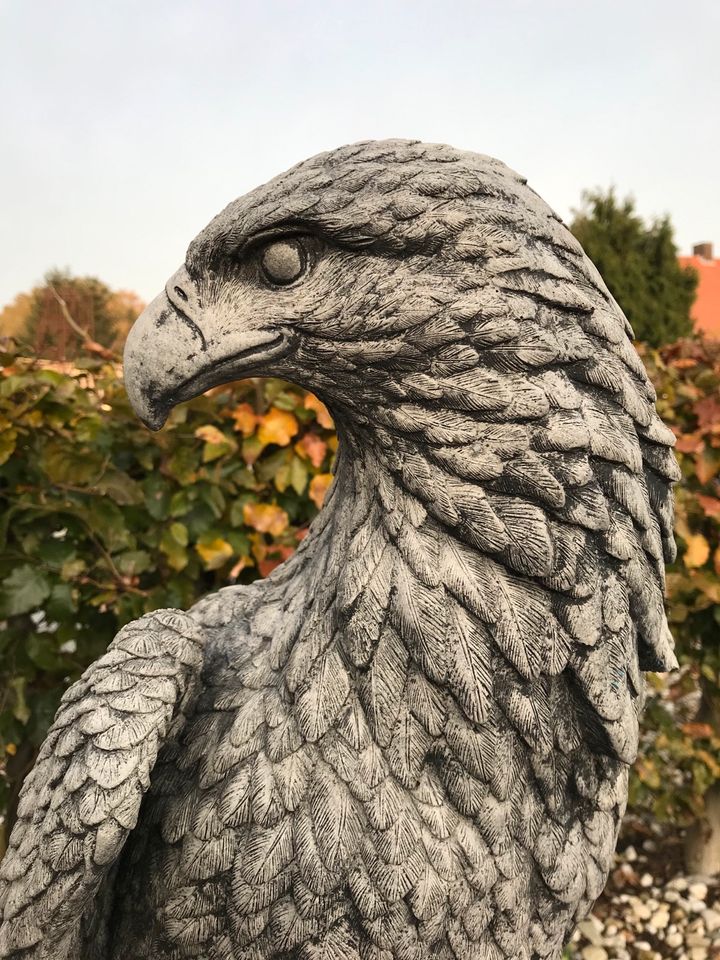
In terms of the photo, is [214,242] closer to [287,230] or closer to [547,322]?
[287,230]

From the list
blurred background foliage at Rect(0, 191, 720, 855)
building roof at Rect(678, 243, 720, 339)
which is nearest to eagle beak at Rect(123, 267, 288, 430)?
blurred background foliage at Rect(0, 191, 720, 855)

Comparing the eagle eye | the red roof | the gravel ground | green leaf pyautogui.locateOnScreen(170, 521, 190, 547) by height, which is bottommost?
the gravel ground

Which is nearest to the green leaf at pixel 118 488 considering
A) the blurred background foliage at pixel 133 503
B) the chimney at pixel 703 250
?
the blurred background foliage at pixel 133 503

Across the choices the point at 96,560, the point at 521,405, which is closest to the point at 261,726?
the point at 521,405

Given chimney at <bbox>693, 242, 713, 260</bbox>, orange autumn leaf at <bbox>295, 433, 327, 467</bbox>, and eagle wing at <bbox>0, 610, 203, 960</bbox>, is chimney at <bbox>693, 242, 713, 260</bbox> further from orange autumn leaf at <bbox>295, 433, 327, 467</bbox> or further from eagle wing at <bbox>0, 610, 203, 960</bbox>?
eagle wing at <bbox>0, 610, 203, 960</bbox>

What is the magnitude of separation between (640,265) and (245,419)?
14049 mm

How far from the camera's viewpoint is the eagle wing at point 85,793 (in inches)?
40.6

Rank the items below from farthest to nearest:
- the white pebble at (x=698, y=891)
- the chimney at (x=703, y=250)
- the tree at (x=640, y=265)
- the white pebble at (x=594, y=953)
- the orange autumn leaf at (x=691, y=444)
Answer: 1. the chimney at (x=703, y=250)
2. the tree at (x=640, y=265)
3. the white pebble at (x=698, y=891)
4. the orange autumn leaf at (x=691, y=444)
5. the white pebble at (x=594, y=953)

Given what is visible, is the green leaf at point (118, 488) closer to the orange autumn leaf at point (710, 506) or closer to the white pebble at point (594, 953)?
the orange autumn leaf at point (710, 506)

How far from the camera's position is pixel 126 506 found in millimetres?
2723

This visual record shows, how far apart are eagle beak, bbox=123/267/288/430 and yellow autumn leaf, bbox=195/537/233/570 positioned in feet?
5.46

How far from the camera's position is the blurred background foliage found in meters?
2.61

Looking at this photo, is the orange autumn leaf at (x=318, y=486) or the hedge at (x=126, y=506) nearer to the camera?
the hedge at (x=126, y=506)

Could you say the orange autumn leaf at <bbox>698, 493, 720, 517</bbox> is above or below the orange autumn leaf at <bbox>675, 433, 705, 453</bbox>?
below
